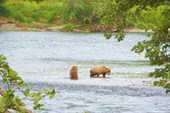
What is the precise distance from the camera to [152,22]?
13758mm

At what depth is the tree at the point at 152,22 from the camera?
13250mm

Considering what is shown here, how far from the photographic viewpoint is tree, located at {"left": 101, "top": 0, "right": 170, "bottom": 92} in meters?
13.2

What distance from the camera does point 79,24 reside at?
105938 mm

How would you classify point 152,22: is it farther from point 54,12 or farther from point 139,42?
point 54,12

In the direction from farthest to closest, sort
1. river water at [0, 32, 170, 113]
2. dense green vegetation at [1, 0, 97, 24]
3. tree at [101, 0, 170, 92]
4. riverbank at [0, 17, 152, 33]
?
dense green vegetation at [1, 0, 97, 24] < riverbank at [0, 17, 152, 33] < river water at [0, 32, 170, 113] < tree at [101, 0, 170, 92]

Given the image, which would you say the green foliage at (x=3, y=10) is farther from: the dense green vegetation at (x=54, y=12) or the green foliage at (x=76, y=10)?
the green foliage at (x=76, y=10)

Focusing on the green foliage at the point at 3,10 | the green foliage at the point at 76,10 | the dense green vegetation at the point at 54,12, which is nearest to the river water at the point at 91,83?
the green foliage at the point at 3,10

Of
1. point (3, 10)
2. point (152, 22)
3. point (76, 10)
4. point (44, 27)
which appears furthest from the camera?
point (76, 10)

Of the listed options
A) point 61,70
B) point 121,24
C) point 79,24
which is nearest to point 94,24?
point 79,24

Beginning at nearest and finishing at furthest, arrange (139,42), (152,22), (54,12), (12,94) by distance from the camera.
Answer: (12,94) < (152,22) < (139,42) < (54,12)

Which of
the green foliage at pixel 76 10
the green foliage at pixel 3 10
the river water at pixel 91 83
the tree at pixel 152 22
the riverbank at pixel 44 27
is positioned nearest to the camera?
the tree at pixel 152 22

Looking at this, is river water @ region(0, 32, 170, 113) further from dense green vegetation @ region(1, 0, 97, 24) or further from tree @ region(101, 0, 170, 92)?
dense green vegetation @ region(1, 0, 97, 24)

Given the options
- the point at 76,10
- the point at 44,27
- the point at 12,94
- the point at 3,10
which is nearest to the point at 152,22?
the point at 12,94

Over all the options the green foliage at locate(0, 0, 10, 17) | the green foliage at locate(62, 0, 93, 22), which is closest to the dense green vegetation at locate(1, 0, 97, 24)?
the green foliage at locate(62, 0, 93, 22)
